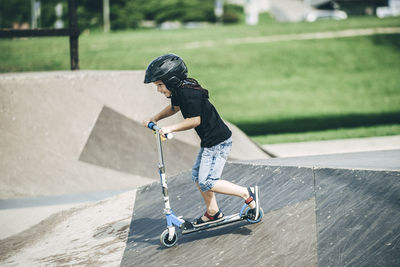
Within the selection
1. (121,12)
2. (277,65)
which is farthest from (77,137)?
(121,12)

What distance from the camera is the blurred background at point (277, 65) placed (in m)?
14.1

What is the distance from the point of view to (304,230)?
443cm

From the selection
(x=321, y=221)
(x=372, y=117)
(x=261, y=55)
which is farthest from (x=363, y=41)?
(x=321, y=221)

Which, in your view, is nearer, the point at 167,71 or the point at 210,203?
the point at 167,71

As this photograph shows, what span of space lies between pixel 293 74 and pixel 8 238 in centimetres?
1699

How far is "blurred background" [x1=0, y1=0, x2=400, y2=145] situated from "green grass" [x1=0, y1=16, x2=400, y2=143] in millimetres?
37

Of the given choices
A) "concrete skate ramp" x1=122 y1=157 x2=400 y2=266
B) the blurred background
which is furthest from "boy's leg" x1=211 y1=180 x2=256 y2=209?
the blurred background

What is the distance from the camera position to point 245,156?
838 cm

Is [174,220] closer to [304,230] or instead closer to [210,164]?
[210,164]

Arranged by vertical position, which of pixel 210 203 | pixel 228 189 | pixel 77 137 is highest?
pixel 228 189

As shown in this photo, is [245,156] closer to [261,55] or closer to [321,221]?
[321,221]

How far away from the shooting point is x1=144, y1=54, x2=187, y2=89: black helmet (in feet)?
14.3

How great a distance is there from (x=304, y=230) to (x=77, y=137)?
14.7 feet

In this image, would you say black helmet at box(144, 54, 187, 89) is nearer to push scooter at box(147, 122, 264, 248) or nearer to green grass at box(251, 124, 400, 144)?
push scooter at box(147, 122, 264, 248)
